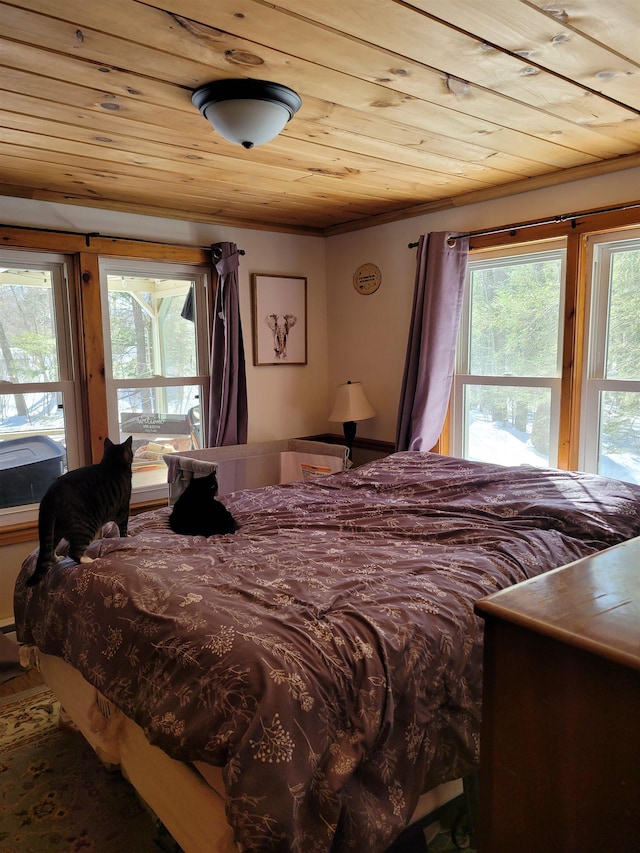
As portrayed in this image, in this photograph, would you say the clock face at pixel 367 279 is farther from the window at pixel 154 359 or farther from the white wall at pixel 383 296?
the window at pixel 154 359

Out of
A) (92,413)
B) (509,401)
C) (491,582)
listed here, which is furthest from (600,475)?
(92,413)

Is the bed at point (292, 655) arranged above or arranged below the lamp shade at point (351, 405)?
below

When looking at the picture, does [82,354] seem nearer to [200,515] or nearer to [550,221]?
[200,515]

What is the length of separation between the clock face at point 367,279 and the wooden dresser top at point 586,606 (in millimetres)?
3179

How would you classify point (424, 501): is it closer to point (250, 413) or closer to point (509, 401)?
point (509, 401)

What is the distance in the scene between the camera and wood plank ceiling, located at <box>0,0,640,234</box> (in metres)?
1.47

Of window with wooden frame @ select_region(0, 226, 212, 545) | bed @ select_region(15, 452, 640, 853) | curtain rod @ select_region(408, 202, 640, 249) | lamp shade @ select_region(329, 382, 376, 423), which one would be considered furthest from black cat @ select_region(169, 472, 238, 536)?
curtain rod @ select_region(408, 202, 640, 249)

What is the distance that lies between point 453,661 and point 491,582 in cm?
37

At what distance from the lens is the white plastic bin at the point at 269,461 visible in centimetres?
354

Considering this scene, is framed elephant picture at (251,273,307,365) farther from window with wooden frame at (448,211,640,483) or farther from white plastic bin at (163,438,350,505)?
window with wooden frame at (448,211,640,483)

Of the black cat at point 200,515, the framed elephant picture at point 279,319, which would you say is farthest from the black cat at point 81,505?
the framed elephant picture at point 279,319

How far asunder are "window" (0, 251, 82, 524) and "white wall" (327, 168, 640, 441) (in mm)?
1790

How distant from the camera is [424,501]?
107 inches

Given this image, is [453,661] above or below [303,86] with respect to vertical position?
below
